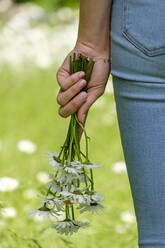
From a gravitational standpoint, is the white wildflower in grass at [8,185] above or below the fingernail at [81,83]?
below

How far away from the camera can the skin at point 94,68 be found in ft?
4.05

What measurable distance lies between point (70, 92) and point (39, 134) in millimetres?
2124

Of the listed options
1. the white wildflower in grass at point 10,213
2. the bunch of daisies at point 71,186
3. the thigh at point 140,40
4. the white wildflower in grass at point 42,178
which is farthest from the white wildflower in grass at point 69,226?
the white wildflower in grass at point 42,178

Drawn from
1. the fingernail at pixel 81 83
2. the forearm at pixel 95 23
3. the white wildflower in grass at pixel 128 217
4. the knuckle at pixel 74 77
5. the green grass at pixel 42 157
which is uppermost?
the forearm at pixel 95 23

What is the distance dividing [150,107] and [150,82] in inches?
2.2

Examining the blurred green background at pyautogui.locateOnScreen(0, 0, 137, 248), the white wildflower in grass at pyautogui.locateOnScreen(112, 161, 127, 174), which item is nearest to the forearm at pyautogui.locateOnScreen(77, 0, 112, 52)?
the blurred green background at pyautogui.locateOnScreen(0, 0, 137, 248)

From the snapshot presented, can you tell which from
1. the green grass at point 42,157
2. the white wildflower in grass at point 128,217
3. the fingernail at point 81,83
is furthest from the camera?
the white wildflower in grass at point 128,217

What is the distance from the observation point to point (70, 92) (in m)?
1.32

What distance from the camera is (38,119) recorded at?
3730 millimetres

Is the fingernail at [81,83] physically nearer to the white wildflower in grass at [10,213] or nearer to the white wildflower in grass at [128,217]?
the white wildflower in grass at [10,213]

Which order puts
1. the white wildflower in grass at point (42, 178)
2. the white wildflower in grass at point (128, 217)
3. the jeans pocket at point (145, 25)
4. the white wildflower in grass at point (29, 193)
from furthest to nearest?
the white wildflower in grass at point (42, 178) → the white wildflower in grass at point (29, 193) → the white wildflower in grass at point (128, 217) → the jeans pocket at point (145, 25)

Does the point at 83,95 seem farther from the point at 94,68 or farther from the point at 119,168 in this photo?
the point at 119,168

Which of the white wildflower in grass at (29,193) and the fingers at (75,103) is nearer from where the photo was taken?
the fingers at (75,103)

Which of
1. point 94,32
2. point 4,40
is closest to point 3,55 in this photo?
point 4,40
